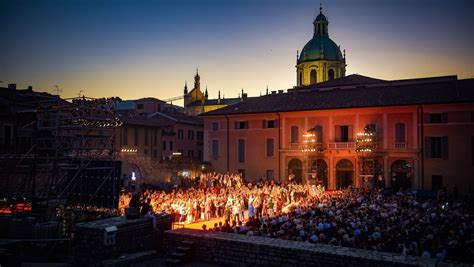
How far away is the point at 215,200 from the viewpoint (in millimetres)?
24281

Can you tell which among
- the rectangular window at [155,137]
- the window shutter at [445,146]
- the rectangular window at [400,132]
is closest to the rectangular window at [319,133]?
the rectangular window at [400,132]

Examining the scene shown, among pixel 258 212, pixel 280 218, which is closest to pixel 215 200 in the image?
pixel 258 212

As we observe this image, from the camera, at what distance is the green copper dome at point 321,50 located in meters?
66.1

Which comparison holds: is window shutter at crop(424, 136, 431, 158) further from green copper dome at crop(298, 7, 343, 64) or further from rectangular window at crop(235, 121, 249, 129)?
green copper dome at crop(298, 7, 343, 64)

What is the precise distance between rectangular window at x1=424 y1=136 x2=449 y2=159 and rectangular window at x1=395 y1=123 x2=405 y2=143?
1811mm

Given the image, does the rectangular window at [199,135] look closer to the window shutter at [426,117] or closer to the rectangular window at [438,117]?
the window shutter at [426,117]

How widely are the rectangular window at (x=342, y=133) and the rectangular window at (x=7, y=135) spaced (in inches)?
1014

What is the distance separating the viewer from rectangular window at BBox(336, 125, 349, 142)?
36594 mm

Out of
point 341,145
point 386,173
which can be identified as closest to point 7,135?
point 341,145

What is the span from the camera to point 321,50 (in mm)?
66188

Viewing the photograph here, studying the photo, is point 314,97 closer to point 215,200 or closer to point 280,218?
point 215,200

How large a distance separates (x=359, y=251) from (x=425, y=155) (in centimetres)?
2529

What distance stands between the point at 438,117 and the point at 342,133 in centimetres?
773

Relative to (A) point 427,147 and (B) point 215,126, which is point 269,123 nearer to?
(B) point 215,126
